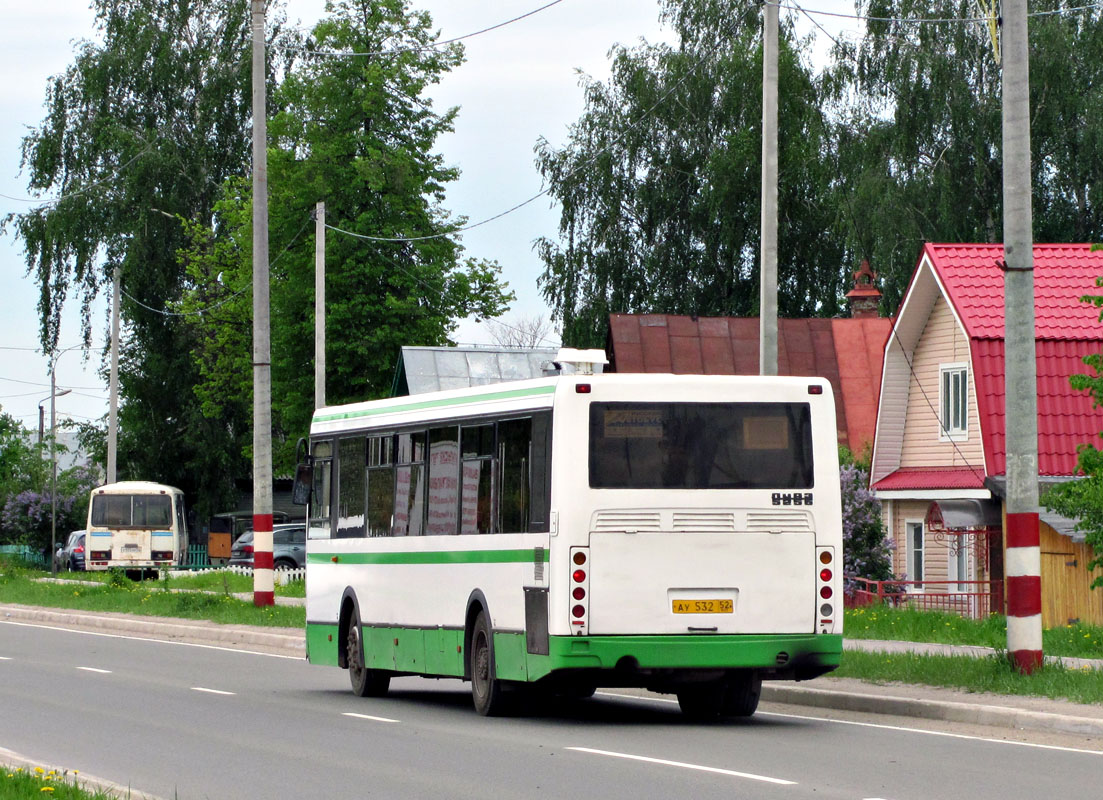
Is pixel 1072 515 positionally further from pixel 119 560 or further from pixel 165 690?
pixel 119 560

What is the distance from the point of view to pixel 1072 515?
21.7 metres

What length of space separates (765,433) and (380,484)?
15.7 ft

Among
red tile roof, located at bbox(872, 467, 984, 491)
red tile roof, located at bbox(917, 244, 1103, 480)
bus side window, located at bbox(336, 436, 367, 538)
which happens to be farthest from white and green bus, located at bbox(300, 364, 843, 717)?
red tile roof, located at bbox(872, 467, 984, 491)

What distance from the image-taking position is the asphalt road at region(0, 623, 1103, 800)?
11.4 meters

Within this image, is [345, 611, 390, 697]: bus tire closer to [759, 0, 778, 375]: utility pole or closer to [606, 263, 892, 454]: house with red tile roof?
[759, 0, 778, 375]: utility pole

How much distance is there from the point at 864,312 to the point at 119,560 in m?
23.4

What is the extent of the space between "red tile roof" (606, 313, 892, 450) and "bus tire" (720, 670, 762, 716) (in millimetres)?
31152

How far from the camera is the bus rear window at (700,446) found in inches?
601

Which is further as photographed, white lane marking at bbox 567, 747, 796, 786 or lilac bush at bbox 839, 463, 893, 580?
lilac bush at bbox 839, 463, 893, 580

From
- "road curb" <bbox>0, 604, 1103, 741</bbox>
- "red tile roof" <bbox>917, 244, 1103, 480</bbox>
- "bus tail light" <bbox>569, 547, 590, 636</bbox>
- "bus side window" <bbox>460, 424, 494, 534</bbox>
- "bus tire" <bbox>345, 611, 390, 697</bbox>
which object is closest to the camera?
"road curb" <bbox>0, 604, 1103, 741</bbox>

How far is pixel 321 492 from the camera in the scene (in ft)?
68.0

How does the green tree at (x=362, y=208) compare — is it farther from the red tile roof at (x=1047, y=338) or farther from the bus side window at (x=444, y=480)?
the bus side window at (x=444, y=480)

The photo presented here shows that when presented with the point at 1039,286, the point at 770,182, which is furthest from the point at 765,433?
the point at 1039,286

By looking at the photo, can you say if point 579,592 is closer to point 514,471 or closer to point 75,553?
point 514,471
